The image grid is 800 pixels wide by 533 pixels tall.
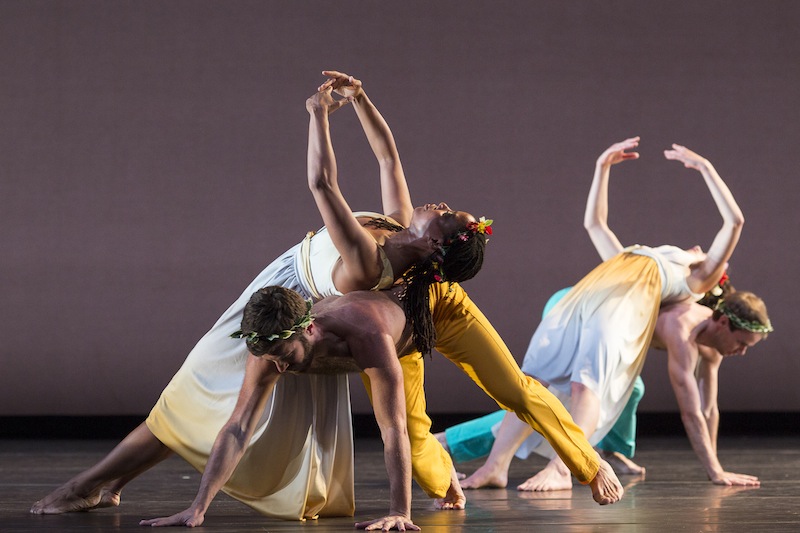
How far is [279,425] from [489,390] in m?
0.61

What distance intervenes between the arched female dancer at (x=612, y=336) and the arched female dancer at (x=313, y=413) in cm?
78

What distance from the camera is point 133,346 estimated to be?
6145 mm

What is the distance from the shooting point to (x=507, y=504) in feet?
11.3

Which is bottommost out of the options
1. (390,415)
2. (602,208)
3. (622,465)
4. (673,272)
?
(622,465)

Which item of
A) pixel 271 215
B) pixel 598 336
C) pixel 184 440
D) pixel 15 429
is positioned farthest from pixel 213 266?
pixel 184 440

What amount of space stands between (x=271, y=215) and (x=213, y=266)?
0.43 meters

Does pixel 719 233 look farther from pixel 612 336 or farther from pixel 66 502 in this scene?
pixel 66 502

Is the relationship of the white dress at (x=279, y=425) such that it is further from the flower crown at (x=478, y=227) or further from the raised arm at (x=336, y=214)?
the flower crown at (x=478, y=227)

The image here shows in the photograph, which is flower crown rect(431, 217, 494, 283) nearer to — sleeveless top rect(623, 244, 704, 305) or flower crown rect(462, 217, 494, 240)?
flower crown rect(462, 217, 494, 240)

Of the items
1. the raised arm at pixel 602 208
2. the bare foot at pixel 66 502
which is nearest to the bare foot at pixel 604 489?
the bare foot at pixel 66 502

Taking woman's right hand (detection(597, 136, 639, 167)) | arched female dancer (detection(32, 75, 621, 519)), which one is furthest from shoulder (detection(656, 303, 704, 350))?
arched female dancer (detection(32, 75, 621, 519))

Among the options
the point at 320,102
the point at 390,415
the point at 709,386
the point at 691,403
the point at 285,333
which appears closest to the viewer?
the point at 285,333

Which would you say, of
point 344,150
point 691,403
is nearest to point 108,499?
point 691,403

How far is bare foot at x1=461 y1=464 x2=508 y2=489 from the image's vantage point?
3.92 m
